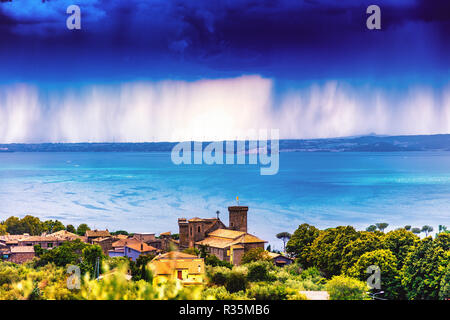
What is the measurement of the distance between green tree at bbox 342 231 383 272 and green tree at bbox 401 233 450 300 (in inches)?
56.7

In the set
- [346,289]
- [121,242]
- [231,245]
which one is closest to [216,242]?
[231,245]

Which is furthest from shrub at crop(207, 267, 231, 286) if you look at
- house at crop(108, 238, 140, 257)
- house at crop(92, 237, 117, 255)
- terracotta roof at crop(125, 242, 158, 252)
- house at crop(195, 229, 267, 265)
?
house at crop(92, 237, 117, 255)

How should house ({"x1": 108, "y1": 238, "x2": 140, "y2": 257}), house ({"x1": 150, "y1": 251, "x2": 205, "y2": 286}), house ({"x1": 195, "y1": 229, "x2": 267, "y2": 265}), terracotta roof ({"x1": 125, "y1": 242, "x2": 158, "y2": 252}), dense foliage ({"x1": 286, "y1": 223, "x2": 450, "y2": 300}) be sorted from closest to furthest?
dense foliage ({"x1": 286, "y1": 223, "x2": 450, "y2": 300}) < house ({"x1": 150, "y1": 251, "x2": 205, "y2": 286}) < house ({"x1": 195, "y1": 229, "x2": 267, "y2": 265}) < terracotta roof ({"x1": 125, "y1": 242, "x2": 158, "y2": 252}) < house ({"x1": 108, "y1": 238, "x2": 140, "y2": 257})

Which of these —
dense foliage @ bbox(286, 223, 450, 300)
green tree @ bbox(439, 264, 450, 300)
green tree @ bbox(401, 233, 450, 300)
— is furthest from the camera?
dense foliage @ bbox(286, 223, 450, 300)

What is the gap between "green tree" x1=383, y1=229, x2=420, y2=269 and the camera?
13125 mm

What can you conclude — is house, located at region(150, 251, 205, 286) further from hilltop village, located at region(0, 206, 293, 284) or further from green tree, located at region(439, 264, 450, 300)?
green tree, located at region(439, 264, 450, 300)

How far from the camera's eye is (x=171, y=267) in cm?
1301

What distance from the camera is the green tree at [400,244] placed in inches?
517

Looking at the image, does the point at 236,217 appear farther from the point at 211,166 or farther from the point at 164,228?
the point at 211,166

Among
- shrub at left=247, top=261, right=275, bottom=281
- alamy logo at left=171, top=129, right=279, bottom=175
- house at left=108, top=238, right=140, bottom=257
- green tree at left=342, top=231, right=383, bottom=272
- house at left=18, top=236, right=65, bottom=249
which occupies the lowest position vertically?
house at left=108, top=238, right=140, bottom=257

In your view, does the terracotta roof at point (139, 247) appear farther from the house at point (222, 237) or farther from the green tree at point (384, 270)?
the green tree at point (384, 270)

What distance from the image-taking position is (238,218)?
23203mm

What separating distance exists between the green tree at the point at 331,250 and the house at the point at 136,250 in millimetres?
7902
